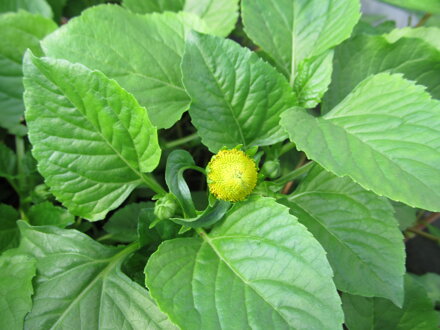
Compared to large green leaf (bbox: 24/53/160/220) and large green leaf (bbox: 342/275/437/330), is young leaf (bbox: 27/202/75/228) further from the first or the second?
large green leaf (bbox: 342/275/437/330)

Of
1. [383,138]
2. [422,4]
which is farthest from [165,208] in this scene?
[422,4]

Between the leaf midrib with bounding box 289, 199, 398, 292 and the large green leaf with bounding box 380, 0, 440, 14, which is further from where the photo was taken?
the large green leaf with bounding box 380, 0, 440, 14

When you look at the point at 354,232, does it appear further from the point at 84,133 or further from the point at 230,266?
the point at 84,133

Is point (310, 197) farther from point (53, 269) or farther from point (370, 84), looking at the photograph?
point (53, 269)

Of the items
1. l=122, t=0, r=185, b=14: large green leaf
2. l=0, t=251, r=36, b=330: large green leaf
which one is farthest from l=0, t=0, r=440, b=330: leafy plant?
l=122, t=0, r=185, b=14: large green leaf

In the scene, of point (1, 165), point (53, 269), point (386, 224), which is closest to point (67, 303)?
point (53, 269)

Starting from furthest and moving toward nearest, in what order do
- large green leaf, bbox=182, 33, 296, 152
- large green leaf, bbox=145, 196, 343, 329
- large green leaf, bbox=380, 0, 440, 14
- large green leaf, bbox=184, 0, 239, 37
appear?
large green leaf, bbox=184, 0, 239, 37 → large green leaf, bbox=380, 0, 440, 14 → large green leaf, bbox=182, 33, 296, 152 → large green leaf, bbox=145, 196, 343, 329

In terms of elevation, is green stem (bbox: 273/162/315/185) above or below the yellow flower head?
below
